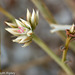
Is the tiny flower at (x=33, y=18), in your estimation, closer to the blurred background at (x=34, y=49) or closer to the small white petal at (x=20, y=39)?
the small white petal at (x=20, y=39)

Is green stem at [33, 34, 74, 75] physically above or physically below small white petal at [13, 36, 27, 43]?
below

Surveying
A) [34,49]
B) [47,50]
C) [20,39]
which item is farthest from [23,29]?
[34,49]

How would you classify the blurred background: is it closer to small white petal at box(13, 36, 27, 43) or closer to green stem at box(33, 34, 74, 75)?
green stem at box(33, 34, 74, 75)

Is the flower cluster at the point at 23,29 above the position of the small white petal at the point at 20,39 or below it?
above

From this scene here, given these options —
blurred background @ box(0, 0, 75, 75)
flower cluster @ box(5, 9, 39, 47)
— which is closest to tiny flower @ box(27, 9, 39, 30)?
flower cluster @ box(5, 9, 39, 47)

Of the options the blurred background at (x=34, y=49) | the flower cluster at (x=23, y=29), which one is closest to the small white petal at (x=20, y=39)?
the flower cluster at (x=23, y=29)

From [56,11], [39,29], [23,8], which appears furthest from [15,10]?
[56,11]

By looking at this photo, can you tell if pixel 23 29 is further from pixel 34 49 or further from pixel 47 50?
pixel 34 49

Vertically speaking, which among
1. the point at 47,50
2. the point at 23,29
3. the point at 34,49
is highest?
the point at 23,29

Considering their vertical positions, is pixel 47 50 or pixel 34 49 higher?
pixel 47 50
